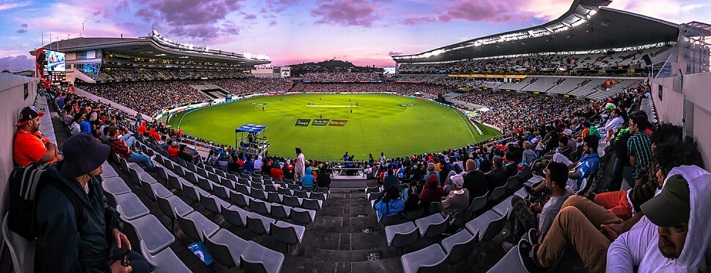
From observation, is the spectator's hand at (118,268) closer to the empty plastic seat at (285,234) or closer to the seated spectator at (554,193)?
the empty plastic seat at (285,234)

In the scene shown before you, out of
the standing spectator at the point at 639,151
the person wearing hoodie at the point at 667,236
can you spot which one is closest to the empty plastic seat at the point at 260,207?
the person wearing hoodie at the point at 667,236

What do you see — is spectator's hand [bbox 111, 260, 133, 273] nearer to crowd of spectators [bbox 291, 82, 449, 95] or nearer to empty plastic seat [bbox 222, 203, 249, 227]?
empty plastic seat [bbox 222, 203, 249, 227]

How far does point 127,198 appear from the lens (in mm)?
5648

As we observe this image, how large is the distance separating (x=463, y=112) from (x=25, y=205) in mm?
50898

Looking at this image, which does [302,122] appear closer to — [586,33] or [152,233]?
[152,233]

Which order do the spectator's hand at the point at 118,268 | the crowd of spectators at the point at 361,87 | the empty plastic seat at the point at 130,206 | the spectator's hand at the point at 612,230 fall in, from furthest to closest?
the crowd of spectators at the point at 361,87, the empty plastic seat at the point at 130,206, the spectator's hand at the point at 612,230, the spectator's hand at the point at 118,268

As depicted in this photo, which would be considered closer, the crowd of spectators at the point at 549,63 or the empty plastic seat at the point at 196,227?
the empty plastic seat at the point at 196,227

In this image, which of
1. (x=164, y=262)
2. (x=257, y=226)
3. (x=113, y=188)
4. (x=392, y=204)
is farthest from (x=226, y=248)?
(x=392, y=204)

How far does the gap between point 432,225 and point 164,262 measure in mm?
4062

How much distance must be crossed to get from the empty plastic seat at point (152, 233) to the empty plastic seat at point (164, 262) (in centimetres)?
20

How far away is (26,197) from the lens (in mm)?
Answer: 2213

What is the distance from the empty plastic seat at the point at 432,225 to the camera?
558 centimetres

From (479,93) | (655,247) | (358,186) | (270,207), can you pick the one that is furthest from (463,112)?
(655,247)

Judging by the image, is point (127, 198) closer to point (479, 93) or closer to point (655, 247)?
point (655, 247)
